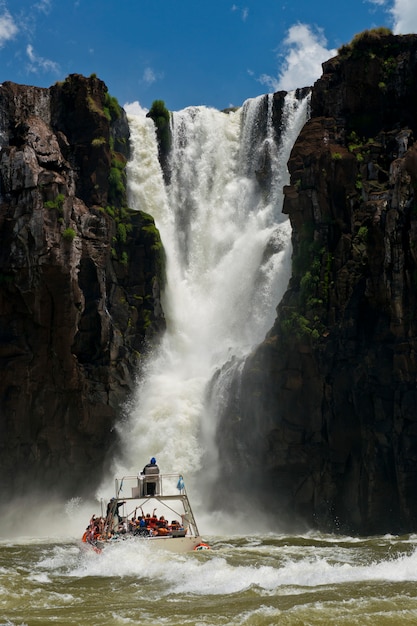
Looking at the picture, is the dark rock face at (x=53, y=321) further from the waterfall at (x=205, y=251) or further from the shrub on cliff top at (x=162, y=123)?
the shrub on cliff top at (x=162, y=123)

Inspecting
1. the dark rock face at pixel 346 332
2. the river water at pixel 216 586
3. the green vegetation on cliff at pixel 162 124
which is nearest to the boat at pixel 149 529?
the river water at pixel 216 586

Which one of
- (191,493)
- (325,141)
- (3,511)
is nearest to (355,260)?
(325,141)

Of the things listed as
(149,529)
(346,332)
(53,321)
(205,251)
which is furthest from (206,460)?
(205,251)

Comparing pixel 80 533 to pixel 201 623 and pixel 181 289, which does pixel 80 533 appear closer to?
pixel 181 289

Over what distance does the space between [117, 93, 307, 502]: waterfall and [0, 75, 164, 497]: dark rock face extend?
294 cm

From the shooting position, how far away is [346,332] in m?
Answer: 40.0

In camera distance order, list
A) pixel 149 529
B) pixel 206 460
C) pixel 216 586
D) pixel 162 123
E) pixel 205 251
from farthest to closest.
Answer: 1. pixel 162 123
2. pixel 205 251
3. pixel 206 460
4. pixel 149 529
5. pixel 216 586

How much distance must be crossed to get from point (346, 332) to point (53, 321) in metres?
17.5

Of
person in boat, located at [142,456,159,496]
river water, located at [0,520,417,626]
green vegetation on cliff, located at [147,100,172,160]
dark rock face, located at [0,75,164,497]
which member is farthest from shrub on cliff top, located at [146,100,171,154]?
river water, located at [0,520,417,626]

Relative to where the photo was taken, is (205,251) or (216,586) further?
(205,251)

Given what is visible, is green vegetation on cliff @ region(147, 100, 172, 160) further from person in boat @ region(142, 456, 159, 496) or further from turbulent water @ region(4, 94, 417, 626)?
person in boat @ region(142, 456, 159, 496)

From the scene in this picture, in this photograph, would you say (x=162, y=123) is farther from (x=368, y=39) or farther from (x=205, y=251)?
(x=368, y=39)

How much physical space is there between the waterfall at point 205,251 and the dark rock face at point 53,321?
294 centimetres

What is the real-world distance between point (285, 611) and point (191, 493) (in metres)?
26.4
